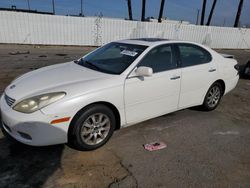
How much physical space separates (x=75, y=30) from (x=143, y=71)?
14614 millimetres

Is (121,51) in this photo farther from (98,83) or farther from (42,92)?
(42,92)

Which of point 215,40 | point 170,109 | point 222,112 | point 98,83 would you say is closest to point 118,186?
point 98,83

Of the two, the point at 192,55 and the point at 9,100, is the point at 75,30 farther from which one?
the point at 9,100

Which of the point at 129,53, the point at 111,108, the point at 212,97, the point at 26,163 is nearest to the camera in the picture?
the point at 26,163

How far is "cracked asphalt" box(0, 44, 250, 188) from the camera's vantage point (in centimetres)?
252

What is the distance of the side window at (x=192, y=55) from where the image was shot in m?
3.92

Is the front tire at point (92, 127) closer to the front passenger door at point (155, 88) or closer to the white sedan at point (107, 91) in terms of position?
the white sedan at point (107, 91)

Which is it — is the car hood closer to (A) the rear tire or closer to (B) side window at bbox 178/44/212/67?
(B) side window at bbox 178/44/212/67

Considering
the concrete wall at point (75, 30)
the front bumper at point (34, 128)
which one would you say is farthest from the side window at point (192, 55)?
the concrete wall at point (75, 30)

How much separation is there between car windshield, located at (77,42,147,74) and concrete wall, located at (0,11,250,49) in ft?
43.2

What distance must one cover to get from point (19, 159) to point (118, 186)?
1.36m

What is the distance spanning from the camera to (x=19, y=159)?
2809 millimetres

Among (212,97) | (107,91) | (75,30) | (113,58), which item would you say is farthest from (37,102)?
(75,30)

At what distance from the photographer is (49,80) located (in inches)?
124
